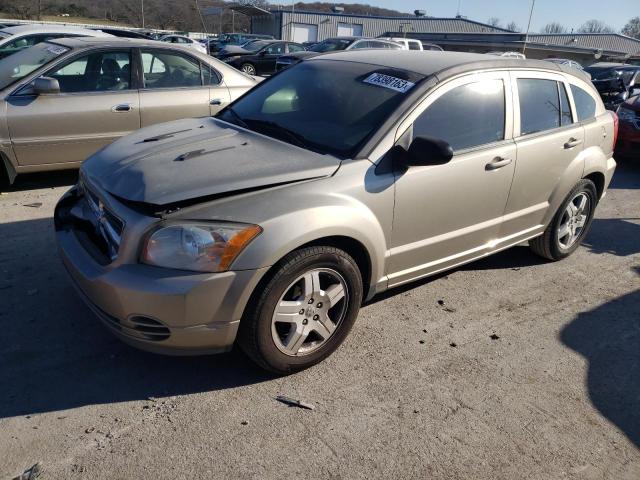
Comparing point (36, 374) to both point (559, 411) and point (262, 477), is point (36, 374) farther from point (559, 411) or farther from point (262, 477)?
point (559, 411)

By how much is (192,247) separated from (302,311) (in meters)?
0.74

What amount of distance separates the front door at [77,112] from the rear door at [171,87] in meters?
0.16

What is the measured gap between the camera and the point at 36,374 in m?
2.96

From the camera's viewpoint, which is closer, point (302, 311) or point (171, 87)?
point (302, 311)

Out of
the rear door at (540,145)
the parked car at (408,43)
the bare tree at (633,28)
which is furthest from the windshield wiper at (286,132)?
the bare tree at (633,28)

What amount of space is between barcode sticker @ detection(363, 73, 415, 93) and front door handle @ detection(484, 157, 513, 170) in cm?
80

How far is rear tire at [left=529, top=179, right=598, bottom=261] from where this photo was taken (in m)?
4.67

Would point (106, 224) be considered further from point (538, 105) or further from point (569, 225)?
point (569, 225)

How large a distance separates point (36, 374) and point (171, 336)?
903mm

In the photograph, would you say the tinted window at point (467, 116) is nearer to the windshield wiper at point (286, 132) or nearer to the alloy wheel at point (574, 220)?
the windshield wiper at point (286, 132)

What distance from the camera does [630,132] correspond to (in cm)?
855

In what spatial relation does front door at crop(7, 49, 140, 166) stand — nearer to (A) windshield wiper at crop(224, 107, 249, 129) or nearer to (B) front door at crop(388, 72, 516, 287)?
(A) windshield wiper at crop(224, 107, 249, 129)

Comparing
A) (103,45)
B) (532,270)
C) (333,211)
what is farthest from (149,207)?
(103,45)

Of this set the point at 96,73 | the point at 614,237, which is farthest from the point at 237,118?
the point at 614,237
